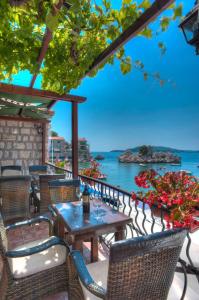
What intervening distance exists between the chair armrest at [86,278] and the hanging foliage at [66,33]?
1.58m

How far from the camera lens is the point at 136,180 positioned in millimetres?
1835

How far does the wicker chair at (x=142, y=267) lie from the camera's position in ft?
3.07

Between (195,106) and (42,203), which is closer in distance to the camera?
(42,203)

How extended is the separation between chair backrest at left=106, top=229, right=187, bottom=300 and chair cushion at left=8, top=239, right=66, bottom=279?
30.5 inches

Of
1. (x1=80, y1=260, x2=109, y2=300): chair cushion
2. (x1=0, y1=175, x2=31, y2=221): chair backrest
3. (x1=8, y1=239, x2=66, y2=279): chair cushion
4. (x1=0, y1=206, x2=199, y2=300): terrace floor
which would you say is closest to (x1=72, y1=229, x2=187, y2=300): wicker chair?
(x1=80, y1=260, x2=109, y2=300): chair cushion

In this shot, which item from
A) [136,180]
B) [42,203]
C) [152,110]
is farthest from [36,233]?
[152,110]

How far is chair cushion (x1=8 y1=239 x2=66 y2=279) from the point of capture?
1.49 metres

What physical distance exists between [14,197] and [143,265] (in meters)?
2.52

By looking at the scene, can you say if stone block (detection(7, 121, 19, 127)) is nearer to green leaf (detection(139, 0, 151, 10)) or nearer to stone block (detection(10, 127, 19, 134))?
stone block (detection(10, 127, 19, 134))

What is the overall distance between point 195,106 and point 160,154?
7.31 metres

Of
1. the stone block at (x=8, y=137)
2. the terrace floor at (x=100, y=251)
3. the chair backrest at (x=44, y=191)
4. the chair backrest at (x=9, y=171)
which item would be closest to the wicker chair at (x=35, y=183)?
the chair backrest at (x=9, y=171)

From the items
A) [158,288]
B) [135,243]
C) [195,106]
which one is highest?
[195,106]

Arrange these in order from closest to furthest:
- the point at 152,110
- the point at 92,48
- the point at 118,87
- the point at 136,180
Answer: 1. the point at 136,180
2. the point at 92,48
3. the point at 118,87
4. the point at 152,110

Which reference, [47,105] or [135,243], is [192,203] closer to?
[135,243]
